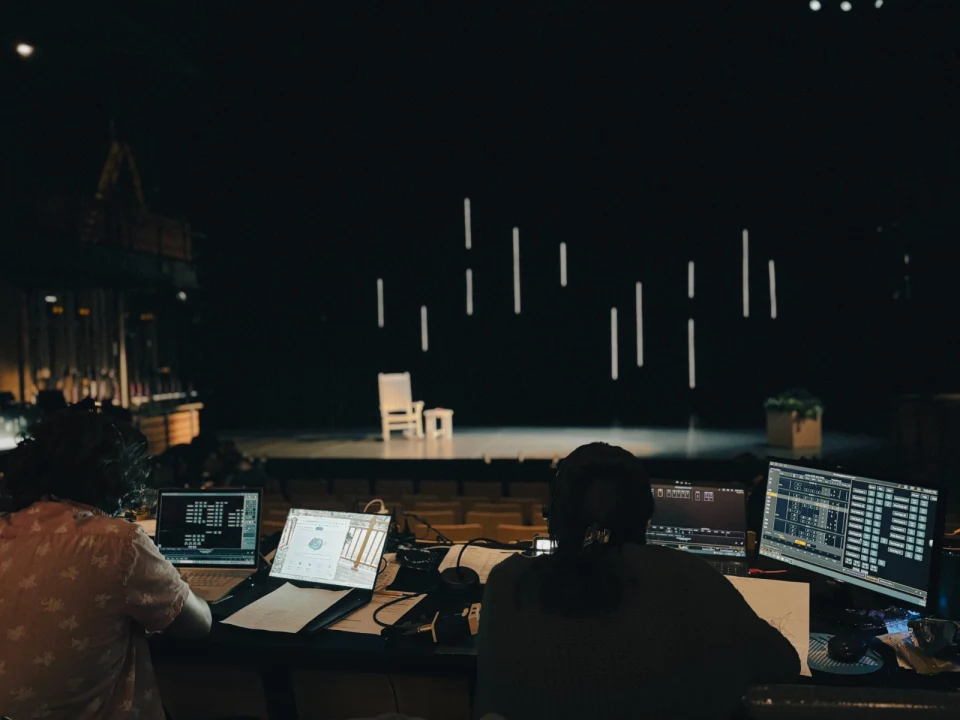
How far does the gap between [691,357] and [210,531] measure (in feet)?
29.5

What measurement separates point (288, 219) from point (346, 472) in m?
4.56

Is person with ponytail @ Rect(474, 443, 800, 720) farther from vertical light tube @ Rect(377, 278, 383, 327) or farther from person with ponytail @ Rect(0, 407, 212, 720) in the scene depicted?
vertical light tube @ Rect(377, 278, 383, 327)

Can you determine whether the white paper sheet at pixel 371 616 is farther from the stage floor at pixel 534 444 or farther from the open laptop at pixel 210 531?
the stage floor at pixel 534 444

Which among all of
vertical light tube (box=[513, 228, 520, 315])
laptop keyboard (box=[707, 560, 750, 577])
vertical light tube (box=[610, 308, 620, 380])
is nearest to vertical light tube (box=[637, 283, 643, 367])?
vertical light tube (box=[610, 308, 620, 380])

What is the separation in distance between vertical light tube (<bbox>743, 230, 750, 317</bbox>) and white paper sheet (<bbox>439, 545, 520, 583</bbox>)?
27.9 feet

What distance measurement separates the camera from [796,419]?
827 cm

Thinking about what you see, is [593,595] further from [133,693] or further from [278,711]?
[278,711]

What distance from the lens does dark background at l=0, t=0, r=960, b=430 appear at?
7133 millimetres

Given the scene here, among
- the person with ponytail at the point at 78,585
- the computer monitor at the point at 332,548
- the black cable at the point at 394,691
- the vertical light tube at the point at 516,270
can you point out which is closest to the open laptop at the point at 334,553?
the computer monitor at the point at 332,548

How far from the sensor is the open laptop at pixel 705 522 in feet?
7.45

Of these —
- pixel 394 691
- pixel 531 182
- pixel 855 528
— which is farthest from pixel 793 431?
pixel 394 691

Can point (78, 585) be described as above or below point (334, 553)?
above

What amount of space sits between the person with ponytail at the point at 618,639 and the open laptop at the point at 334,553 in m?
1.05

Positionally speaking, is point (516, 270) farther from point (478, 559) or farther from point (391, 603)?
point (391, 603)
